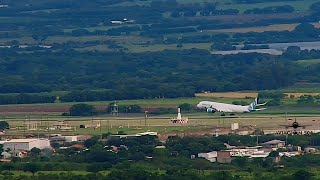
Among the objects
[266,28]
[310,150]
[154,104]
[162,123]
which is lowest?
[310,150]

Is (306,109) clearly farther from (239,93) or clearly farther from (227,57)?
(227,57)

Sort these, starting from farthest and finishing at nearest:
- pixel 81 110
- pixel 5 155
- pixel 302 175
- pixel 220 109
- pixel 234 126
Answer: pixel 81 110, pixel 220 109, pixel 234 126, pixel 5 155, pixel 302 175

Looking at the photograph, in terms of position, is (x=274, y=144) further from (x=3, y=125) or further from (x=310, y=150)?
(x=3, y=125)

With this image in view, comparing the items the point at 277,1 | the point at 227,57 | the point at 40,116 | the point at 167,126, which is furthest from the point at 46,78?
the point at 277,1

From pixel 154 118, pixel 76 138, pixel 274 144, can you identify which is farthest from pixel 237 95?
pixel 274 144

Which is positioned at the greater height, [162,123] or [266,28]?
[266,28]

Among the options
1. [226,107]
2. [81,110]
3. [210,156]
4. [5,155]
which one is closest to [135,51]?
[81,110]

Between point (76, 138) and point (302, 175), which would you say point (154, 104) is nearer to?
point (76, 138)

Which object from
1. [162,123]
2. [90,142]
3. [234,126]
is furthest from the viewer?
[162,123]

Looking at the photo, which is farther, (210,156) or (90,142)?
(90,142)
